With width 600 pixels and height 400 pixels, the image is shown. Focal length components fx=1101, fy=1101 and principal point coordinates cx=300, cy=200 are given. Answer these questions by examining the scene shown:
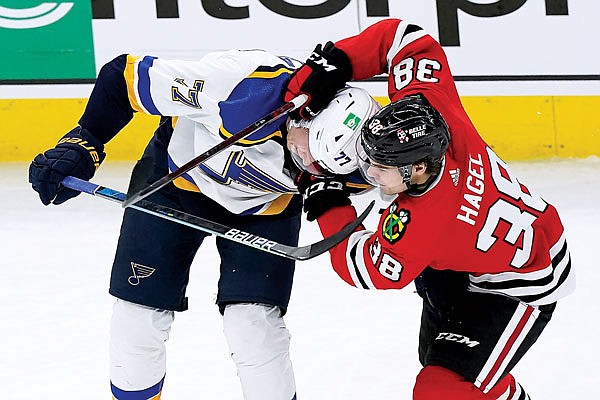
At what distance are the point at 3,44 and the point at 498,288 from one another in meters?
2.60

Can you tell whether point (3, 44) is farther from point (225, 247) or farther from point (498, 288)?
point (498, 288)

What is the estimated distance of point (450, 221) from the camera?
7.02 feet

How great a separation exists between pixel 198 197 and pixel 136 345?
37 cm

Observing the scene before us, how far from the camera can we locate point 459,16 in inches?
167

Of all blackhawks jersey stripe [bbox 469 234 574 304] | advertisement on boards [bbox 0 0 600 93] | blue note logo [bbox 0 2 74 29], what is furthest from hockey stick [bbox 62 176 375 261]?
blue note logo [bbox 0 2 74 29]

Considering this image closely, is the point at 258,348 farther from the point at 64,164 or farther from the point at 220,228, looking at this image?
the point at 64,164

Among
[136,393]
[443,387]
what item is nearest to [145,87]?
[136,393]

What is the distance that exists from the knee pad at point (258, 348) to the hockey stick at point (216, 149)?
0.32m

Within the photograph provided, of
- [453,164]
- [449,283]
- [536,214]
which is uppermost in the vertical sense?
[453,164]

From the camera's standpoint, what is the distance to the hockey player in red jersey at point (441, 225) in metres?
2.10

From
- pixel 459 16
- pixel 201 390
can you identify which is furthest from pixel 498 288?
pixel 459 16

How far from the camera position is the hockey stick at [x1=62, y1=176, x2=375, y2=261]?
7.34 ft

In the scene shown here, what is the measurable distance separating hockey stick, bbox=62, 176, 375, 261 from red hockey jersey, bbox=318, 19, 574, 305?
38 millimetres

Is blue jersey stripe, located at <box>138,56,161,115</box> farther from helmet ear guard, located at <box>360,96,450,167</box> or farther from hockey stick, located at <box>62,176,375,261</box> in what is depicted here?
helmet ear guard, located at <box>360,96,450,167</box>
